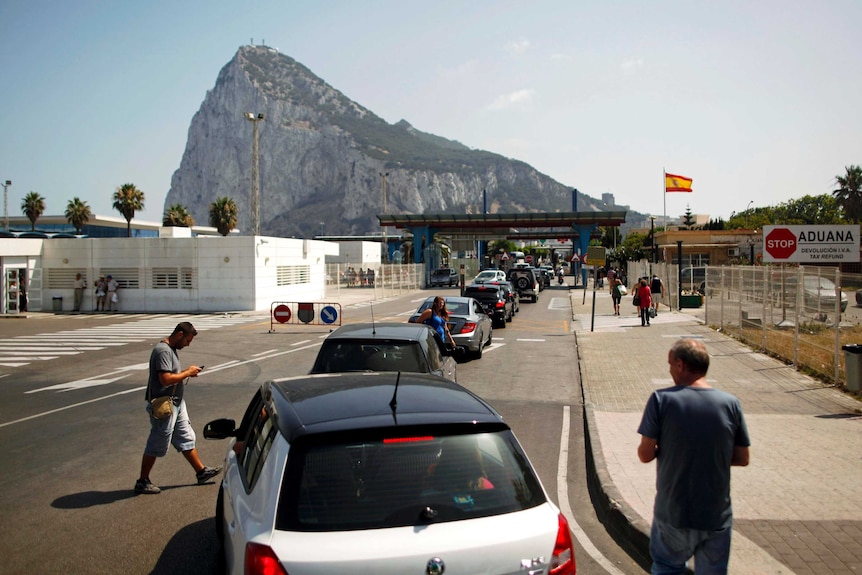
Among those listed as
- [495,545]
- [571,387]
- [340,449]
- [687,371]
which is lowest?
[571,387]

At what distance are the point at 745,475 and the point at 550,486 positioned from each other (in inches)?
78.8

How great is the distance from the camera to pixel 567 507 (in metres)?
7.11

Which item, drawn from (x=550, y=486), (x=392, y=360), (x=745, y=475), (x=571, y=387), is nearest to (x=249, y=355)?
(x=571, y=387)

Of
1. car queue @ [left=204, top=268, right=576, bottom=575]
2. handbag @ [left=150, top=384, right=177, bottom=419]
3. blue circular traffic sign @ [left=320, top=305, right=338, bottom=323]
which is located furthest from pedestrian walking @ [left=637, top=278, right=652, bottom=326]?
car queue @ [left=204, top=268, right=576, bottom=575]

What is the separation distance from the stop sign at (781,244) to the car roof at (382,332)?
593 inches

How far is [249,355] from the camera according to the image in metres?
19.2

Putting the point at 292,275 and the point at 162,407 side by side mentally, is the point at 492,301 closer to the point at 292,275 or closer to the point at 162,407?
the point at 292,275

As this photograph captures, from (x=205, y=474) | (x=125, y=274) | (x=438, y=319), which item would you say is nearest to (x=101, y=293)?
(x=125, y=274)

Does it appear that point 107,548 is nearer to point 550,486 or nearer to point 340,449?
point 340,449

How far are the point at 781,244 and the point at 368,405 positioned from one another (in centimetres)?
2018

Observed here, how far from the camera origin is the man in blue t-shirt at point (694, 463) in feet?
13.0

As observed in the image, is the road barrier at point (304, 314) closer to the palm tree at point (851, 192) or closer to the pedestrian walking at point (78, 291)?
the pedestrian walking at point (78, 291)

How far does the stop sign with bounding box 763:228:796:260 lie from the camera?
823 inches

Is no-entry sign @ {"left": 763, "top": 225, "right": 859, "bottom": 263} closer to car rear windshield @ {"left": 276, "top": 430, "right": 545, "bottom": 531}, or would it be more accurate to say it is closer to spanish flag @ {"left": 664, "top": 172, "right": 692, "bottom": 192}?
car rear windshield @ {"left": 276, "top": 430, "right": 545, "bottom": 531}
